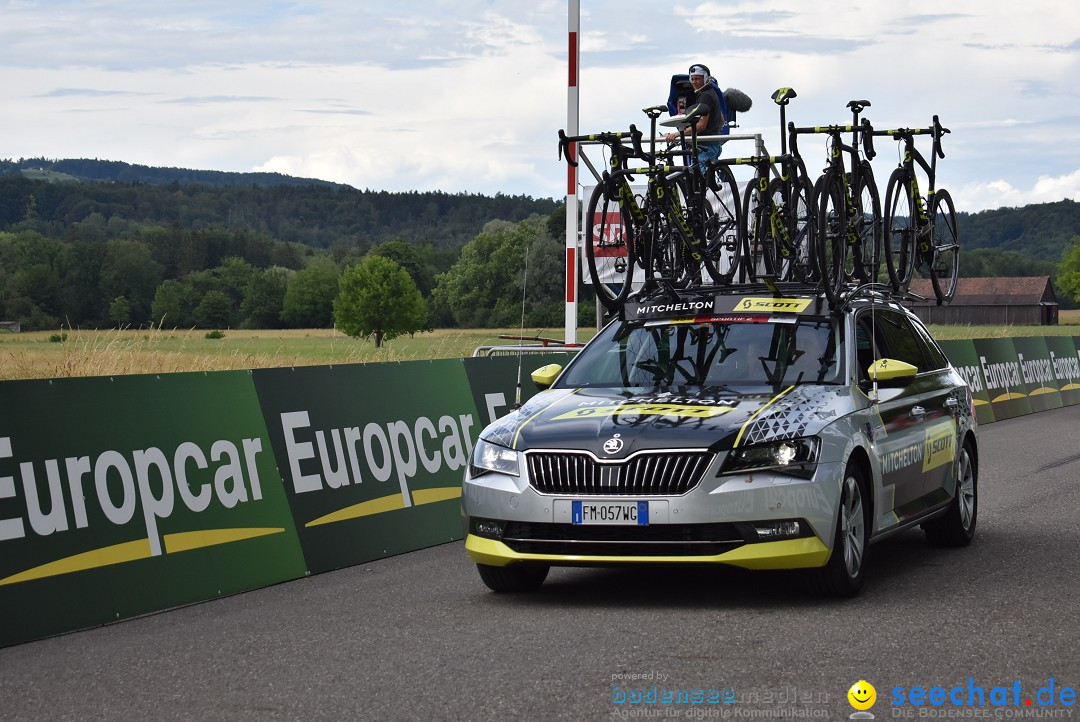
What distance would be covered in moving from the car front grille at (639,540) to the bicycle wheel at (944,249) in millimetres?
5595

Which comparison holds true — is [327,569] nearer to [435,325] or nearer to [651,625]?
[651,625]

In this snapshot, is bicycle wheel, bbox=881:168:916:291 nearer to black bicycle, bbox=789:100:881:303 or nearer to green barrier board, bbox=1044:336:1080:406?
black bicycle, bbox=789:100:881:303

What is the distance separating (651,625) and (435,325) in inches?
5472

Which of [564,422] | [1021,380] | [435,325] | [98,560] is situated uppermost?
[564,422]

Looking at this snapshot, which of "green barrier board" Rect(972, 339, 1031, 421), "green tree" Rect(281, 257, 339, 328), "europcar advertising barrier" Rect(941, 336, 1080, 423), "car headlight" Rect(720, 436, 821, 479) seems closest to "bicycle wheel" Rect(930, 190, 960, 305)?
"car headlight" Rect(720, 436, 821, 479)

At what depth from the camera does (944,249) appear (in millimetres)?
12773

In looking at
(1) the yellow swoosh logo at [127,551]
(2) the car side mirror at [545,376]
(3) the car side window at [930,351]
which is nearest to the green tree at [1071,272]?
(3) the car side window at [930,351]

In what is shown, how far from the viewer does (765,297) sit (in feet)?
30.8

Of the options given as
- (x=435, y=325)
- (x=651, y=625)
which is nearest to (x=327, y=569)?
(x=651, y=625)

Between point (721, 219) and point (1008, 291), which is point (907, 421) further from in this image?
point (1008, 291)

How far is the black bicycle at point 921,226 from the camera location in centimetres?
1228

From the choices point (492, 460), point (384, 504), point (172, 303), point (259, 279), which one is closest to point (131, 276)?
point (172, 303)

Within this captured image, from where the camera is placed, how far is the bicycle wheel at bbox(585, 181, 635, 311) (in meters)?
11.0

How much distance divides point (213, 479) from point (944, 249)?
687 centimetres
